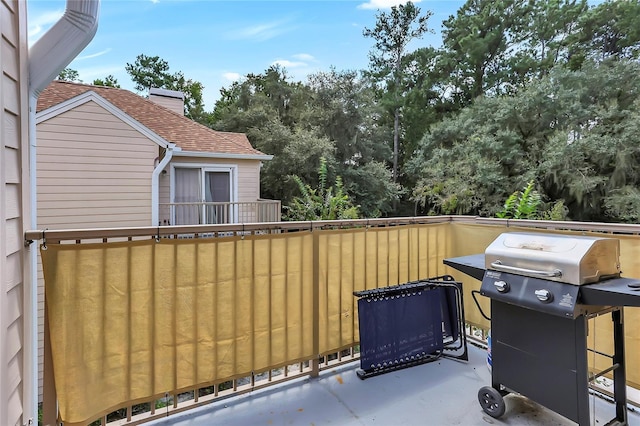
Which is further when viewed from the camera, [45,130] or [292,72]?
[292,72]

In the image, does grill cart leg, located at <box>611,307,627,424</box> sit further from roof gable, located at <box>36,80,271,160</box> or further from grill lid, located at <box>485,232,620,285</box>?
roof gable, located at <box>36,80,271,160</box>

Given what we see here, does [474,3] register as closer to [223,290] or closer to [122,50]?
[122,50]

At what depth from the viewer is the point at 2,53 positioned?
141 cm

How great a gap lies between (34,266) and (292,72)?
17405 mm

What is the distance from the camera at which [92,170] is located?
21.6ft

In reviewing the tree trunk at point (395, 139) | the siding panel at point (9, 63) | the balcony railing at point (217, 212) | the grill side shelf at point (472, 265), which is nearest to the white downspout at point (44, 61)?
the siding panel at point (9, 63)

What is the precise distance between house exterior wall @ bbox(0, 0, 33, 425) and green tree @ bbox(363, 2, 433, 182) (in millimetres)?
16025

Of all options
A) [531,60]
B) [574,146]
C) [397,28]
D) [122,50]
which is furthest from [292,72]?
[574,146]

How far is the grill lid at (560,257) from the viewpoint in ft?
5.61

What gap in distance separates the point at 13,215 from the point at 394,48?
59.6ft

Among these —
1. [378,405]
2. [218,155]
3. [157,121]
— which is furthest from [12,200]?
[157,121]

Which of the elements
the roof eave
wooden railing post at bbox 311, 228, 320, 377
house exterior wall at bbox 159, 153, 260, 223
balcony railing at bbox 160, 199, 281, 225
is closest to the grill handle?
wooden railing post at bbox 311, 228, 320, 377

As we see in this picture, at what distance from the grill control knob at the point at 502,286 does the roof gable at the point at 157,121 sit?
699 centimetres

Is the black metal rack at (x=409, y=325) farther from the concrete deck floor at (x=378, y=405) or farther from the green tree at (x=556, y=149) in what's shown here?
the green tree at (x=556, y=149)
